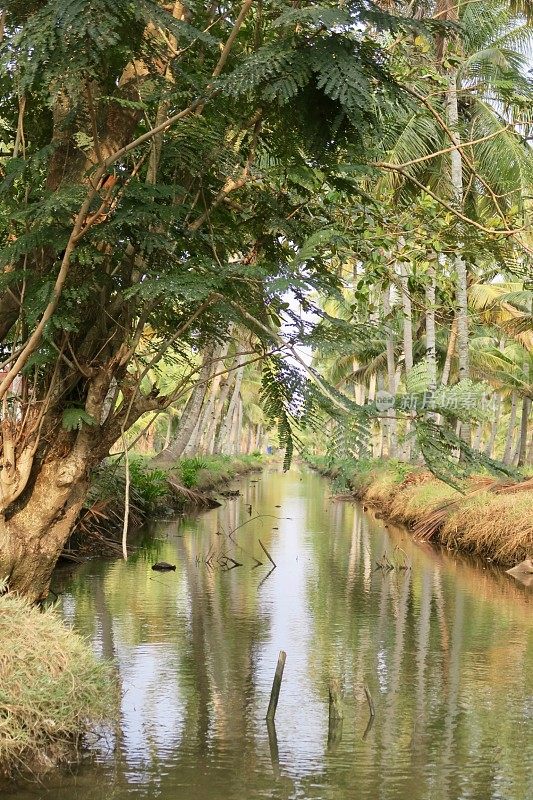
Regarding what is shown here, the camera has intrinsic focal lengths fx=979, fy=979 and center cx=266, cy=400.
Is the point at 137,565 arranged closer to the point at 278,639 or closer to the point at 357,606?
the point at 357,606

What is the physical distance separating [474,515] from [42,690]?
1221 cm

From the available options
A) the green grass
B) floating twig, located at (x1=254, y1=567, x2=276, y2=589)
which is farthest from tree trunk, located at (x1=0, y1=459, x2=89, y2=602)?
the green grass

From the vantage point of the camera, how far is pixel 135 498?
62.7 ft

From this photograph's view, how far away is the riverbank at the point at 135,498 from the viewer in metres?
15.0

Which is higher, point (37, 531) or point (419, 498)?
point (37, 531)

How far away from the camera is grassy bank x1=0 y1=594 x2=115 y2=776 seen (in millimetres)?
5379

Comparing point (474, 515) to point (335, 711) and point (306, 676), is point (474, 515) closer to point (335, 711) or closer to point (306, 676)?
point (306, 676)


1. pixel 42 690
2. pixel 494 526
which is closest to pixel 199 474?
pixel 494 526

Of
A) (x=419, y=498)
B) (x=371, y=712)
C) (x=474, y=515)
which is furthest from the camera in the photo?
(x=419, y=498)

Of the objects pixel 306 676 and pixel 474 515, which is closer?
pixel 306 676

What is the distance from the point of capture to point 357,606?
1133cm

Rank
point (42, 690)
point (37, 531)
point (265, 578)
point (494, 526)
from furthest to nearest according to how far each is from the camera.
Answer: point (494, 526) → point (265, 578) → point (37, 531) → point (42, 690)

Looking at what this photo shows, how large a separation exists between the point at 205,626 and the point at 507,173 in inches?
518

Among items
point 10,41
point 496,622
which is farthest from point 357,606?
point 10,41
